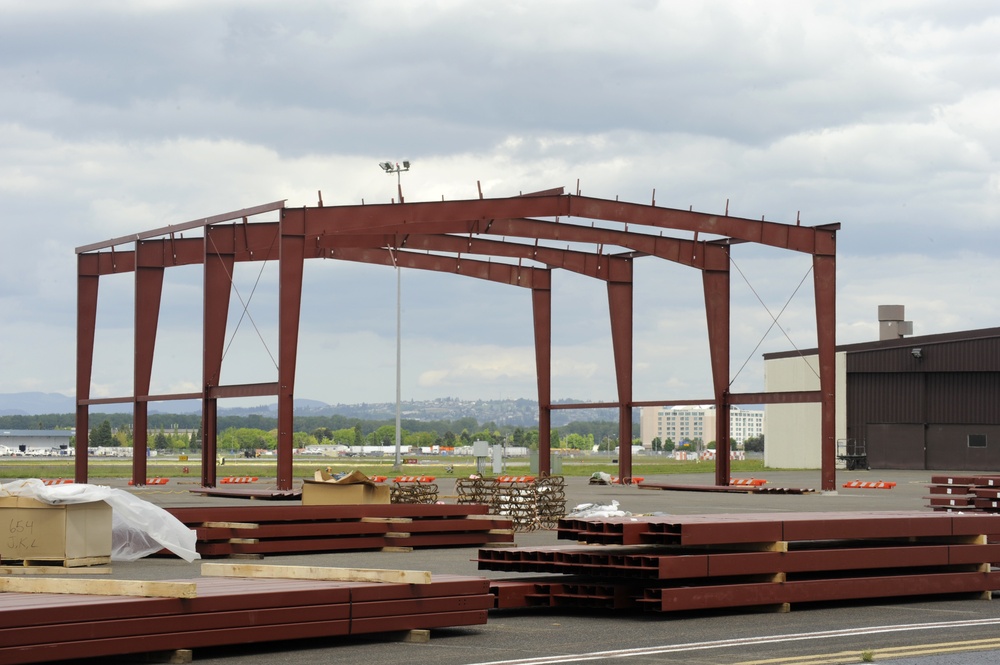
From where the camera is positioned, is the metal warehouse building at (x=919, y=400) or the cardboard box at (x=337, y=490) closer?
the cardboard box at (x=337, y=490)

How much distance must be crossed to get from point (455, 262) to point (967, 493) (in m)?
21.2

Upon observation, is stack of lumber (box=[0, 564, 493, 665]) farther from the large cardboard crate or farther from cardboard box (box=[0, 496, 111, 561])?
the large cardboard crate

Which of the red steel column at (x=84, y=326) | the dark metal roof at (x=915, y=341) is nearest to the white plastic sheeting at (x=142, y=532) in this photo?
the red steel column at (x=84, y=326)

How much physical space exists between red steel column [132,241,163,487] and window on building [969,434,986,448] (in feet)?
139

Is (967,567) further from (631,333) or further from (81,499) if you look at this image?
(631,333)

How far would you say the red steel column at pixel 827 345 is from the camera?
38.9 meters

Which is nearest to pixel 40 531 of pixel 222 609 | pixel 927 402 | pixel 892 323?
pixel 222 609

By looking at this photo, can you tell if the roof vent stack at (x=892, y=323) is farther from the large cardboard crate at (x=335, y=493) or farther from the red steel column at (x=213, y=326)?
the large cardboard crate at (x=335, y=493)

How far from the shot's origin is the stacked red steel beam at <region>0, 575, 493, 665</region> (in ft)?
31.3

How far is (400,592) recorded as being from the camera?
1163 cm

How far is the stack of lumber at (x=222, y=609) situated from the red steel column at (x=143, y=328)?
30580mm

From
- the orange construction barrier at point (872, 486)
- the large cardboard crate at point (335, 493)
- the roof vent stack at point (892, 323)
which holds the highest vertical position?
the roof vent stack at point (892, 323)

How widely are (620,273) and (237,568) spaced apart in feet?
112

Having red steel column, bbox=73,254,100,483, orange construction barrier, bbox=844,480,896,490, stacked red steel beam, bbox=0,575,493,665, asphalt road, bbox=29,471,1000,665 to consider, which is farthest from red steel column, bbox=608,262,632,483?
stacked red steel beam, bbox=0,575,493,665
